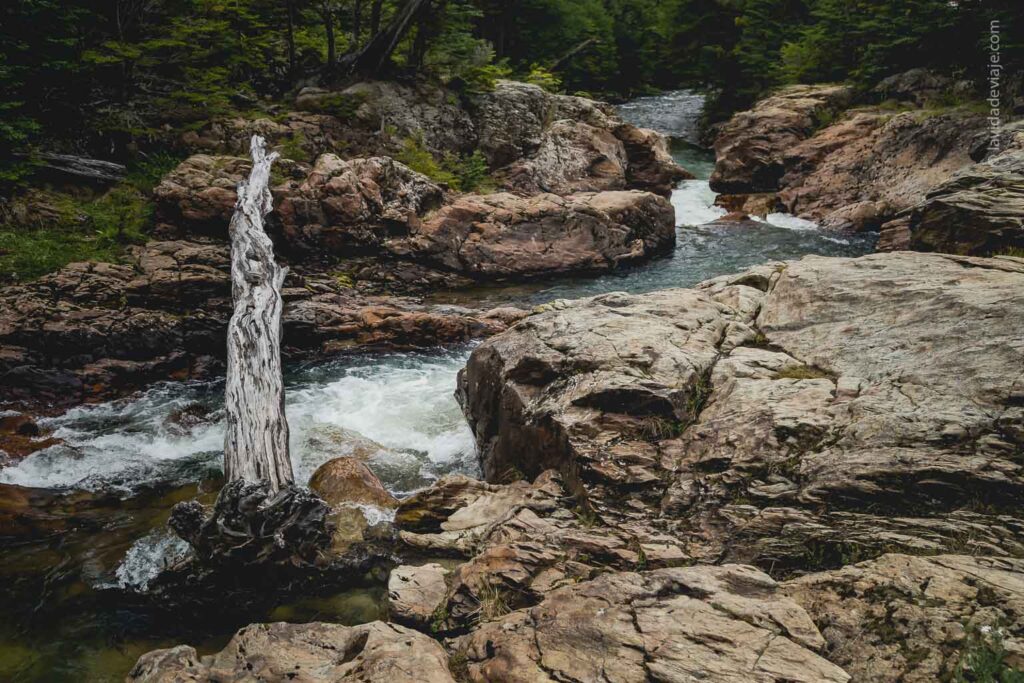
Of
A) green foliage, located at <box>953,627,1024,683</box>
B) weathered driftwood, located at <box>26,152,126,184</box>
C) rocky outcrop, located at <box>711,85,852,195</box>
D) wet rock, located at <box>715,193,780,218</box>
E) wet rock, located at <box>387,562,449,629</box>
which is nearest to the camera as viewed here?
green foliage, located at <box>953,627,1024,683</box>

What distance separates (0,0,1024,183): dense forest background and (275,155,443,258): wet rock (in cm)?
399

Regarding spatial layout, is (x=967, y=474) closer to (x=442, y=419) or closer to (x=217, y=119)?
(x=442, y=419)

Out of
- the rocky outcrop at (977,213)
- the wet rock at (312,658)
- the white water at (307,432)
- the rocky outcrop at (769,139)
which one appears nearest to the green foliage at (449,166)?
the white water at (307,432)

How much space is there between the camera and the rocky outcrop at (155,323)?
902cm

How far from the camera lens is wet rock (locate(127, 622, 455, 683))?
3.51 metres

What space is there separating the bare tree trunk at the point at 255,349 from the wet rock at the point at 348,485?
1.29ft

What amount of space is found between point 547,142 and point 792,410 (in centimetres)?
1524

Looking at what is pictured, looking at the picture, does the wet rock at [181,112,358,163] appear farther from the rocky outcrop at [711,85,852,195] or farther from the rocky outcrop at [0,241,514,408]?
the rocky outcrop at [711,85,852,195]

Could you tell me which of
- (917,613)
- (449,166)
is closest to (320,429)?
(917,613)

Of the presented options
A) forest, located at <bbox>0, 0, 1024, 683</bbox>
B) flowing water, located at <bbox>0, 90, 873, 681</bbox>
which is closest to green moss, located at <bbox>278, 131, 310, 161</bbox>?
forest, located at <bbox>0, 0, 1024, 683</bbox>

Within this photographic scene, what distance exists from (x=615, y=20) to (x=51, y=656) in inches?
1659

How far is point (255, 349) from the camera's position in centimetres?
862

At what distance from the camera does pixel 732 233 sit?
57.0 ft

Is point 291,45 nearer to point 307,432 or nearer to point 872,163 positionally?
point 307,432
